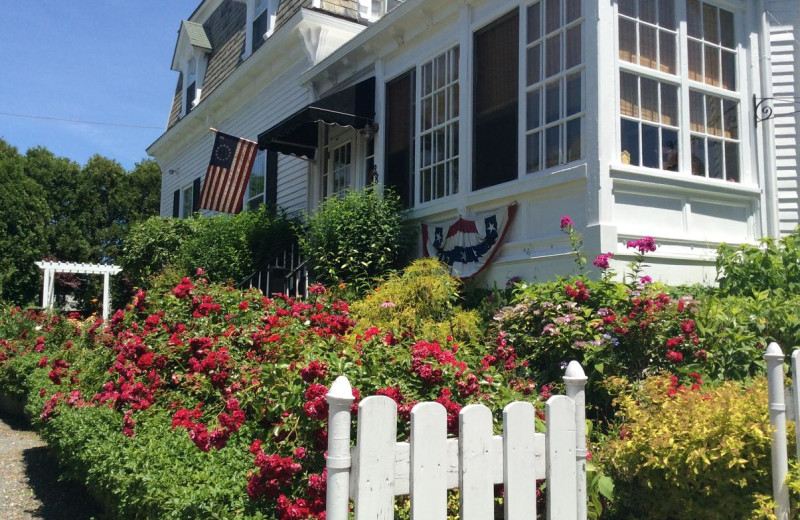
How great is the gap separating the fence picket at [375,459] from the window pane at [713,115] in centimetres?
670

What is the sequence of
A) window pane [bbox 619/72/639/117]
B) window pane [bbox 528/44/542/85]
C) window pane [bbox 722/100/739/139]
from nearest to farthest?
window pane [bbox 619/72/639/117], window pane [bbox 528/44/542/85], window pane [bbox 722/100/739/139]

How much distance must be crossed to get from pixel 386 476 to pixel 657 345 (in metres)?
3.39

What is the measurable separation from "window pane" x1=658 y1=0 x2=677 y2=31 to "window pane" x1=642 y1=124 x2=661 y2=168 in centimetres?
122

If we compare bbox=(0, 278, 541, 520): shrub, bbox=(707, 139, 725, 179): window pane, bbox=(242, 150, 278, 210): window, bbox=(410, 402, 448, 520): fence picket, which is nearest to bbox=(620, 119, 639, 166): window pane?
bbox=(707, 139, 725, 179): window pane

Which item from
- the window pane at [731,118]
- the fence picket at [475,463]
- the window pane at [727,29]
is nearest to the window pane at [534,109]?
the window pane at [731,118]

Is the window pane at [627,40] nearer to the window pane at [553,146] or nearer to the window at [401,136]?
the window pane at [553,146]

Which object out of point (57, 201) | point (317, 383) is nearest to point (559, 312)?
point (317, 383)

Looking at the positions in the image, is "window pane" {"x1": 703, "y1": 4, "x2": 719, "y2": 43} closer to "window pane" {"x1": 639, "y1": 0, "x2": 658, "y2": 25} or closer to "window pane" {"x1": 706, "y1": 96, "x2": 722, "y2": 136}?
"window pane" {"x1": 706, "y1": 96, "x2": 722, "y2": 136}

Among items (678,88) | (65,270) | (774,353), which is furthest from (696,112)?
(65,270)

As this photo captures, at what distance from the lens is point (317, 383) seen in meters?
3.20

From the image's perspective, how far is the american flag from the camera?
41.2 ft

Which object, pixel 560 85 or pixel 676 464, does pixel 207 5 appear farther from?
pixel 676 464

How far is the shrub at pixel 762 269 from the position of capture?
20.3 feet

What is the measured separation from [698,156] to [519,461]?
236 inches
